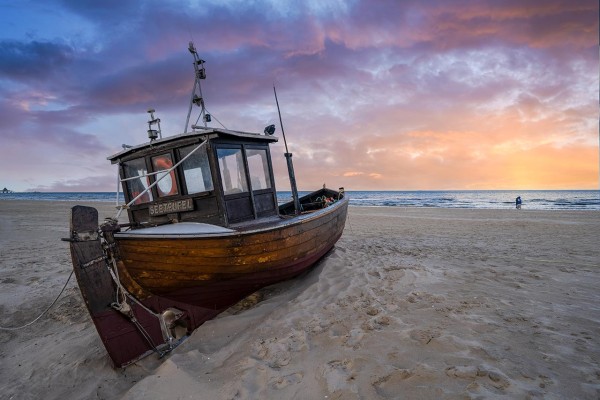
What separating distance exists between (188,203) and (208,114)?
2.16 m

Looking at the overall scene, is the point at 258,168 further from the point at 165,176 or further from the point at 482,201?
→ the point at 482,201

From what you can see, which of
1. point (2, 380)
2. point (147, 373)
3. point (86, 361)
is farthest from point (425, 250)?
point (2, 380)

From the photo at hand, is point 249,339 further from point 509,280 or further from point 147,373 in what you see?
point 509,280

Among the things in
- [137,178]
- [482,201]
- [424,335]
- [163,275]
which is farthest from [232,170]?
[482,201]

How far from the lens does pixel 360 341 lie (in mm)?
3340

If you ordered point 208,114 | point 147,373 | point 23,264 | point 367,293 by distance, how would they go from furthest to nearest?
1. point 23,264
2. point 208,114
3. point 367,293
4. point 147,373

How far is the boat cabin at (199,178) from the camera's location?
200 inches

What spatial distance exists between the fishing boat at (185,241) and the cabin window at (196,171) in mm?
18

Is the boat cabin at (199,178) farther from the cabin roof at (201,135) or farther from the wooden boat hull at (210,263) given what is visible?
the wooden boat hull at (210,263)

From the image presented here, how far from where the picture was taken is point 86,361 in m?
3.91

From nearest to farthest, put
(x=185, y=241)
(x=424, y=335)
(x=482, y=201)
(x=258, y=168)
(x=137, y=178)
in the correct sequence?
(x=424, y=335)
(x=185, y=241)
(x=137, y=178)
(x=258, y=168)
(x=482, y=201)

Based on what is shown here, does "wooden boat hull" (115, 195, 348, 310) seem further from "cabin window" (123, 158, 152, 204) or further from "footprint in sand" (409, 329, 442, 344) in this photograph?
"footprint in sand" (409, 329, 442, 344)

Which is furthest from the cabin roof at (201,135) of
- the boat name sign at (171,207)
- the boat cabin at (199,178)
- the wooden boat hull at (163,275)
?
the wooden boat hull at (163,275)

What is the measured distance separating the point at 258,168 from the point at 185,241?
8.44 ft
